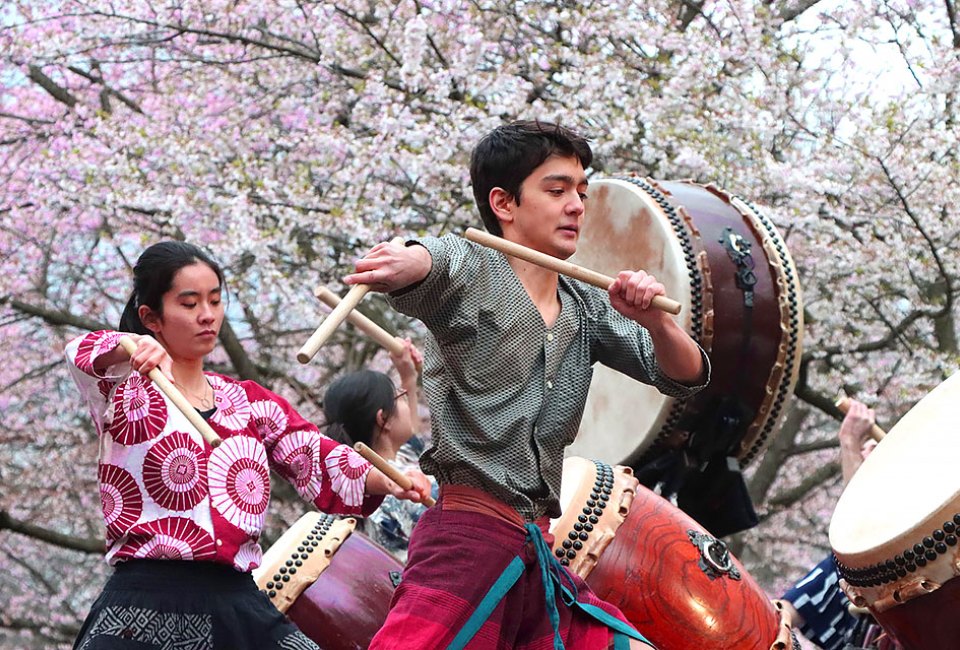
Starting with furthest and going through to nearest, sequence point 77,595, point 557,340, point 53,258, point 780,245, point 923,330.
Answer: point 77,595, point 53,258, point 923,330, point 780,245, point 557,340

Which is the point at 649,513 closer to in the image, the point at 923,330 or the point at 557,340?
the point at 557,340

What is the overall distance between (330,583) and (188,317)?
2.84ft

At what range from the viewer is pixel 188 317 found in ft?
9.31

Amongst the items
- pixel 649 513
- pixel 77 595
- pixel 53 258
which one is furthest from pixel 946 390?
pixel 77 595

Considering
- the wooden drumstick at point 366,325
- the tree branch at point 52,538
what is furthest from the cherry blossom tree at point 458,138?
the wooden drumstick at point 366,325

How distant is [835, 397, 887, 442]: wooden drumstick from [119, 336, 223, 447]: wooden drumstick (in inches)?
87.5

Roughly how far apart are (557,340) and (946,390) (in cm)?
128

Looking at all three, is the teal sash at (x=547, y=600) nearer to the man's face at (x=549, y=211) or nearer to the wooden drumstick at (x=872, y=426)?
the man's face at (x=549, y=211)

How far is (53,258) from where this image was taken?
7.92 meters

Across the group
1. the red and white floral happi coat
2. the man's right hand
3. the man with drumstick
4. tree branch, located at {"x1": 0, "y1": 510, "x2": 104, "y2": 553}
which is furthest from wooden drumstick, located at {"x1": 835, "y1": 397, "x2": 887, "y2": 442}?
tree branch, located at {"x1": 0, "y1": 510, "x2": 104, "y2": 553}

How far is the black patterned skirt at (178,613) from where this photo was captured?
260cm

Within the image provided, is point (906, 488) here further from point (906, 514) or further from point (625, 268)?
point (625, 268)

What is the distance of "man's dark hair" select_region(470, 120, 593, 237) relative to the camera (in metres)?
2.39

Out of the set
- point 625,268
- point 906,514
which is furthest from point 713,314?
point 906,514
